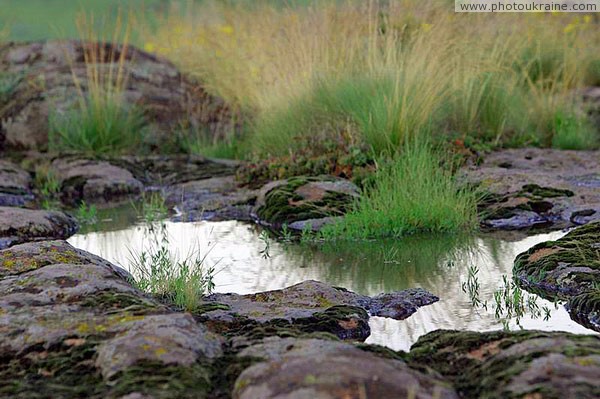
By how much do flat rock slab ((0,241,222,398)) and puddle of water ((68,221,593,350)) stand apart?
122 cm

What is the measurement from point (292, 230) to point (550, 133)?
4323 mm

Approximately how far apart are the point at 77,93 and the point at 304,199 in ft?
16.8

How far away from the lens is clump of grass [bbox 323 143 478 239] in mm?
7719

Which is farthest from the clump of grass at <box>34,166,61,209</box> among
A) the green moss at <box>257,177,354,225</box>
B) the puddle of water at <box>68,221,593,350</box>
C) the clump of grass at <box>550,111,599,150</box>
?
the clump of grass at <box>550,111,599,150</box>

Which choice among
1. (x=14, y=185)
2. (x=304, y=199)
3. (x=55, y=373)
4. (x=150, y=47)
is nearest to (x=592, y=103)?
(x=304, y=199)

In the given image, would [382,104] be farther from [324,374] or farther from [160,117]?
[324,374]

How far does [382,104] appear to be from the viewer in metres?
9.41

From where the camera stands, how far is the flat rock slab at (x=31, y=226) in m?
7.84

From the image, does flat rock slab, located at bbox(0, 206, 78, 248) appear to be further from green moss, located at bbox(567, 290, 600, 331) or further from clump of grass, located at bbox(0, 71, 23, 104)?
clump of grass, located at bbox(0, 71, 23, 104)

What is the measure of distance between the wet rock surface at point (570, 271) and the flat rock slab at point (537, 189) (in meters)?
1.61

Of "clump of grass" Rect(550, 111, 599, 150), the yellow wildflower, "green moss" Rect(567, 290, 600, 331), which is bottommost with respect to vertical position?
"green moss" Rect(567, 290, 600, 331)

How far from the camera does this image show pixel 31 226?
801cm

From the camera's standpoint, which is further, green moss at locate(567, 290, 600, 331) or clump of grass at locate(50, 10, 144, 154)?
clump of grass at locate(50, 10, 144, 154)

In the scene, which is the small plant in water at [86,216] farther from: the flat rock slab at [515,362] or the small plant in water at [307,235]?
the flat rock slab at [515,362]
